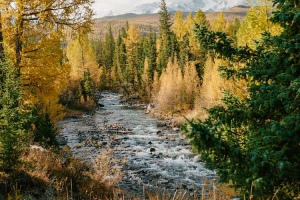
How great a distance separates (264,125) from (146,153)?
10912mm

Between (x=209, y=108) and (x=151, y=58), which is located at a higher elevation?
(x=151, y=58)

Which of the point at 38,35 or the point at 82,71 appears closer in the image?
the point at 38,35

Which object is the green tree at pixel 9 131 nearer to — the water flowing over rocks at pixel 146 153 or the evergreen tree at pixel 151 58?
the water flowing over rocks at pixel 146 153

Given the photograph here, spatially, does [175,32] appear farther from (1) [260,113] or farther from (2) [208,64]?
(1) [260,113]

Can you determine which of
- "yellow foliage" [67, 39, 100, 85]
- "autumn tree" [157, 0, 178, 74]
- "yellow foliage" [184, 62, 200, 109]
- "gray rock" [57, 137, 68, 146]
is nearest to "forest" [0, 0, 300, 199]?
"gray rock" [57, 137, 68, 146]

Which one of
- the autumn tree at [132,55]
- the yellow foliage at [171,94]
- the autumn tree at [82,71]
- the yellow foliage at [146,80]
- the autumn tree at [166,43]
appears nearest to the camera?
the yellow foliage at [171,94]

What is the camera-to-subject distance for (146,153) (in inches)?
556

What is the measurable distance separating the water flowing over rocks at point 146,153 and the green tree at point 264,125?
2.11 meters

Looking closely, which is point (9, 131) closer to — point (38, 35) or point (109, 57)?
point (38, 35)

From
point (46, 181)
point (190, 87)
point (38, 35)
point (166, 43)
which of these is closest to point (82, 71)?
point (166, 43)

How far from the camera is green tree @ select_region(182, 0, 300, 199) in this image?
2.79 metres

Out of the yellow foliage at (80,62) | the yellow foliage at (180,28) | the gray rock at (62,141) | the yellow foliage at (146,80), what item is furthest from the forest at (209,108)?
the yellow foliage at (180,28)

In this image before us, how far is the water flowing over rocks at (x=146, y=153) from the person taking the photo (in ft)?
31.7

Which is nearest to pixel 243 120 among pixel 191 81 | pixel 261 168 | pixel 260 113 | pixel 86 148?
pixel 260 113
